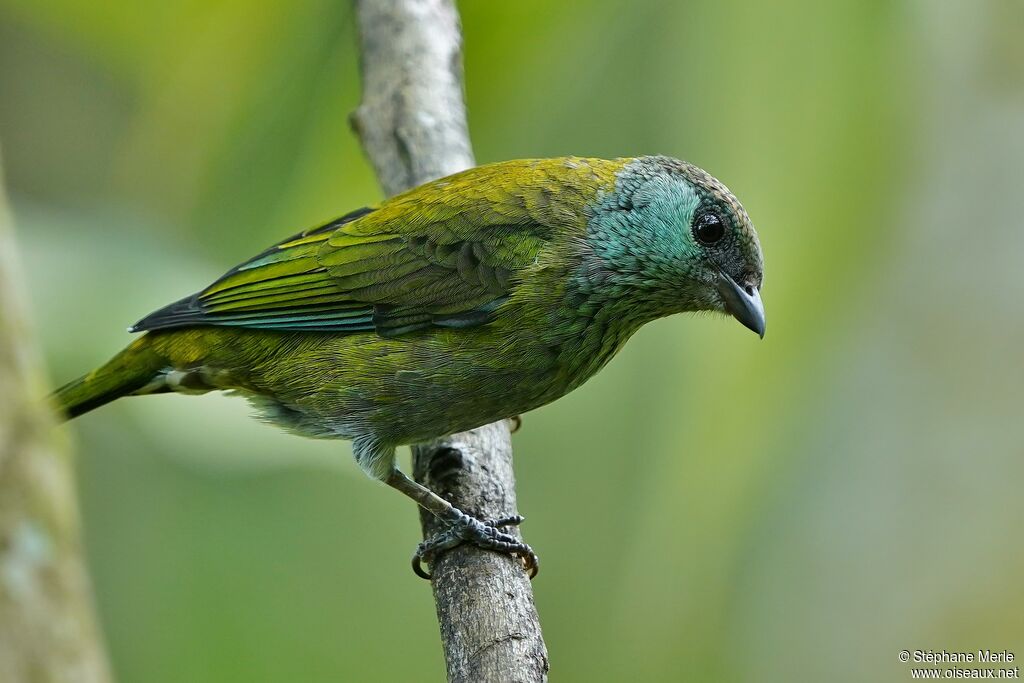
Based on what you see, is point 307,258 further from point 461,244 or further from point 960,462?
point 960,462

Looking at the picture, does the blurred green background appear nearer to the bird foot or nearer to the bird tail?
the bird tail

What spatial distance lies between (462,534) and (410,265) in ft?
3.16

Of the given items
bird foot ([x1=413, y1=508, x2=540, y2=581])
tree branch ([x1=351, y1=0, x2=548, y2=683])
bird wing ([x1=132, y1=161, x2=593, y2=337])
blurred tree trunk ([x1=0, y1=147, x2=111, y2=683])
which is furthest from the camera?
bird wing ([x1=132, y1=161, x2=593, y2=337])

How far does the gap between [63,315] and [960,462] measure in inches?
174

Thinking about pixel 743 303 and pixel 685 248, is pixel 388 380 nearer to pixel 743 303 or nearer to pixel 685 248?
pixel 685 248

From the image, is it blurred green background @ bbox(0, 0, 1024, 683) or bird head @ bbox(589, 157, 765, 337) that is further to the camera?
blurred green background @ bbox(0, 0, 1024, 683)

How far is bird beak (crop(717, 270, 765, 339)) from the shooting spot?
3318mm

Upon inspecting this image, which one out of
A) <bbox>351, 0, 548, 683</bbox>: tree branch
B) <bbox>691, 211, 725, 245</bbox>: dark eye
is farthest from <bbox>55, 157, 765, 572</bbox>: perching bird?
<bbox>351, 0, 548, 683</bbox>: tree branch

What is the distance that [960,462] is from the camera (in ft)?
18.5

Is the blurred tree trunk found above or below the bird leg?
below

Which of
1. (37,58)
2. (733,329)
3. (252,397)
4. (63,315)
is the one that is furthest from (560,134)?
(37,58)

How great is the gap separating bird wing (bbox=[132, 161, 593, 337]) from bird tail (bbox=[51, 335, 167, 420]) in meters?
0.14

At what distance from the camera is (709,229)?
3.39 m

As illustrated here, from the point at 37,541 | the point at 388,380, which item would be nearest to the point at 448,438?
the point at 388,380
